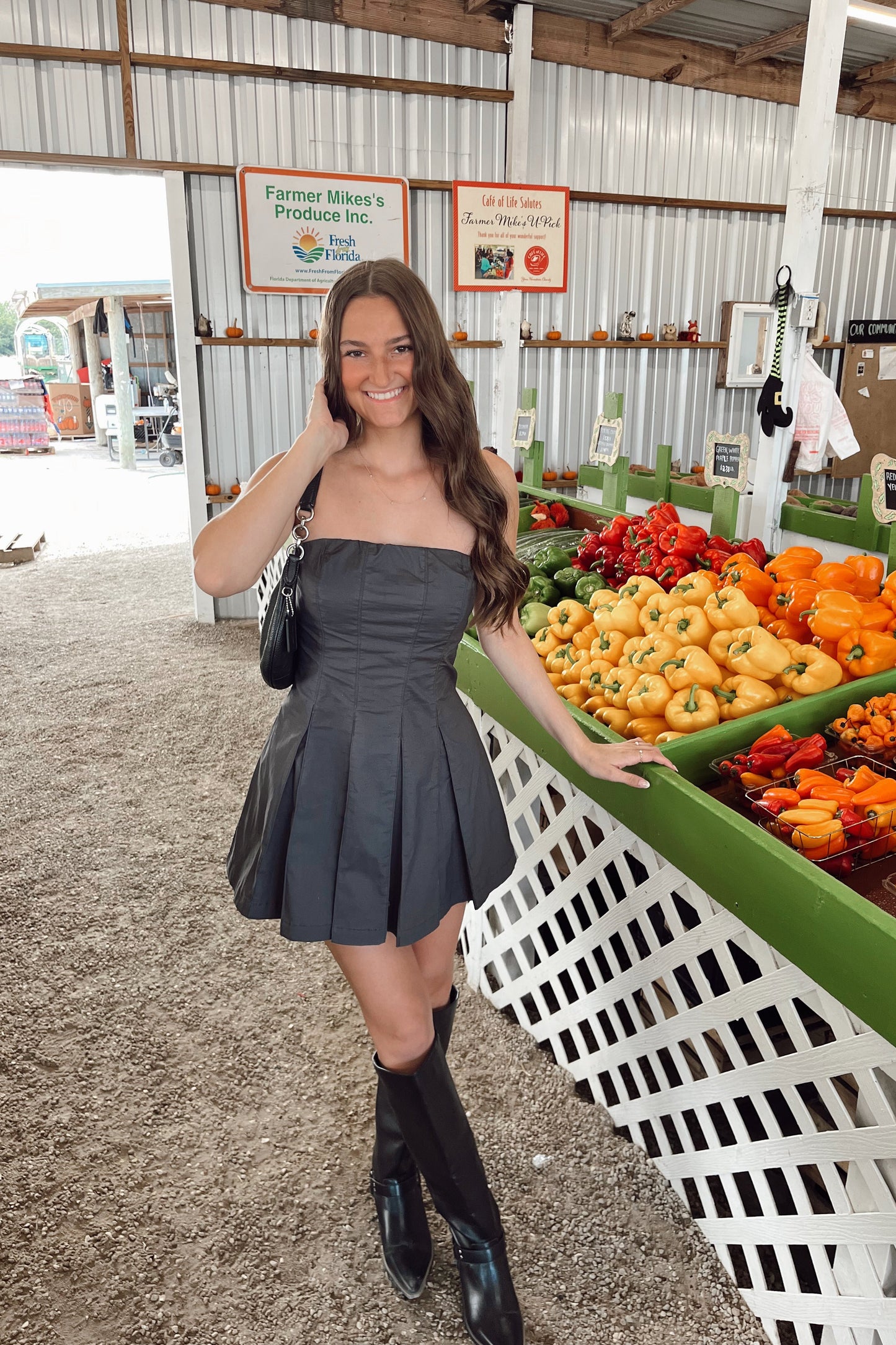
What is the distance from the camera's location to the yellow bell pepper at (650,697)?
7.24 ft

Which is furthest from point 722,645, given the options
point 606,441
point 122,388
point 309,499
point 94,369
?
point 94,369

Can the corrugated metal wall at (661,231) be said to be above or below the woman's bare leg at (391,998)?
above

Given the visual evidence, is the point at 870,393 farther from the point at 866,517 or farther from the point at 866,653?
the point at 866,653

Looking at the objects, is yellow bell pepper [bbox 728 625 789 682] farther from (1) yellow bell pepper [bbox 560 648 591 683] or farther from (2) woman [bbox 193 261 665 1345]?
(2) woman [bbox 193 261 665 1345]

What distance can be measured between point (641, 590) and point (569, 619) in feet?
0.79

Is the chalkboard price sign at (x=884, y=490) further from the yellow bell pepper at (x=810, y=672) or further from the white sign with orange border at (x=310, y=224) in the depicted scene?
the white sign with orange border at (x=310, y=224)

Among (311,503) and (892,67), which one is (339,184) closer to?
(892,67)

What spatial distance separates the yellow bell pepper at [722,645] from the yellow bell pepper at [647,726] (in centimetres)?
22

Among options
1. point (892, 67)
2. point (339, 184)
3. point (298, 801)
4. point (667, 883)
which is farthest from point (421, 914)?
point (892, 67)

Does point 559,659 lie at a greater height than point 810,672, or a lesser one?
lesser

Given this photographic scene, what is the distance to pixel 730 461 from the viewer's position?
3252 mm

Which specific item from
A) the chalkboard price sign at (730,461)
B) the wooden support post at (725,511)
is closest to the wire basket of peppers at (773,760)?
the wooden support post at (725,511)

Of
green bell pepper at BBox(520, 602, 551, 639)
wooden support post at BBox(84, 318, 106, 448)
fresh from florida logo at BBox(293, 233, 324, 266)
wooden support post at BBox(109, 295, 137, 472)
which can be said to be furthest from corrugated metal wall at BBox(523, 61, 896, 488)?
wooden support post at BBox(84, 318, 106, 448)

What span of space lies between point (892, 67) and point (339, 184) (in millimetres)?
4527
